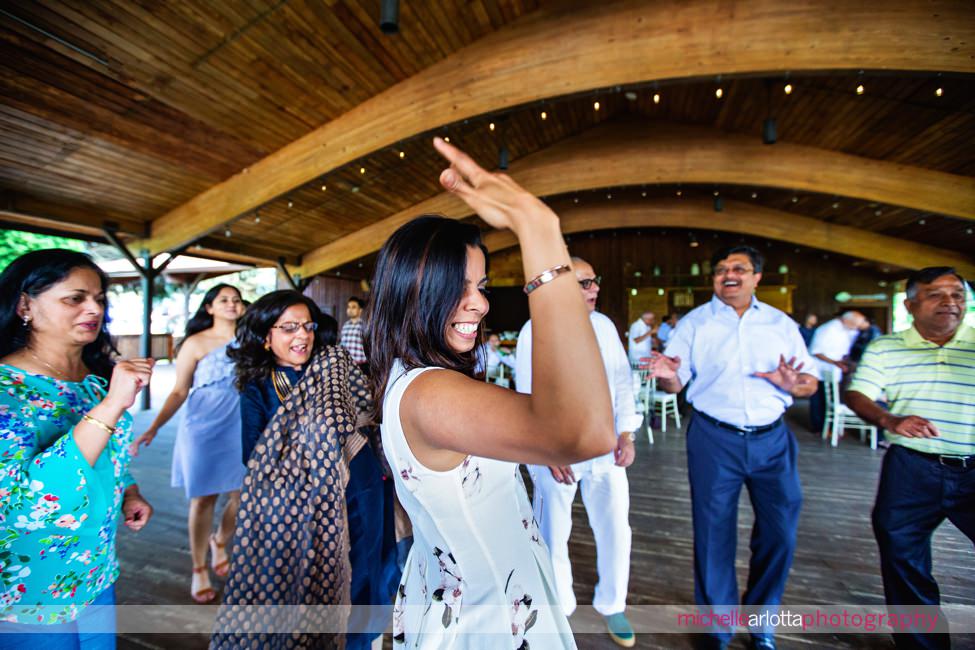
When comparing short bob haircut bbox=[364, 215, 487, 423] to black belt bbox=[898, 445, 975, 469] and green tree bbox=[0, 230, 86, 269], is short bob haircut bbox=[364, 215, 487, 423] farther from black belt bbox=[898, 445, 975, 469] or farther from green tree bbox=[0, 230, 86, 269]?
green tree bbox=[0, 230, 86, 269]

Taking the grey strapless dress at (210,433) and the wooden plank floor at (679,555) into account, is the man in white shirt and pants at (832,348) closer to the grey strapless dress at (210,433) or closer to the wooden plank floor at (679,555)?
the wooden plank floor at (679,555)

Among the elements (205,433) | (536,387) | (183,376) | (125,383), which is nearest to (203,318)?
(183,376)

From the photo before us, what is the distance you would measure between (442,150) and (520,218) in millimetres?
230

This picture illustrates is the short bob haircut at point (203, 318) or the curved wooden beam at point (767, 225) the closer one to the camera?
the short bob haircut at point (203, 318)

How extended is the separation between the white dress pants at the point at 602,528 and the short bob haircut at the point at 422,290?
1.51 meters

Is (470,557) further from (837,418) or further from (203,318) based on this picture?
(837,418)

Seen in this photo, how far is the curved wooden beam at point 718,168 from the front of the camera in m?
6.85

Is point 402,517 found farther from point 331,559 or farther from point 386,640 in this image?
point 386,640

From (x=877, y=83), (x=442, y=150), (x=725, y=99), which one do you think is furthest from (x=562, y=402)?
(x=725, y=99)

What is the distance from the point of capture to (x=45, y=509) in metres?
1.11

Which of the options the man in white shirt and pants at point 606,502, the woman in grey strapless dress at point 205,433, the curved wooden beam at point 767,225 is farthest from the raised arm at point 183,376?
the curved wooden beam at point 767,225

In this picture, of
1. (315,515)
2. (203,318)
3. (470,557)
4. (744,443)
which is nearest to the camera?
(470,557)

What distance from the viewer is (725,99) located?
6645 millimetres

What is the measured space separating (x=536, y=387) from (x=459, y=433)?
0.18 meters
